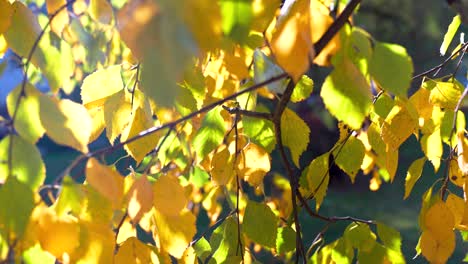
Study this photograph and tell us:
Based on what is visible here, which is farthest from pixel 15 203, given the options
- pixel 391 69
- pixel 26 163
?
pixel 391 69

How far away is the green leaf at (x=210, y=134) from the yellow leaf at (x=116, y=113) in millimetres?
94

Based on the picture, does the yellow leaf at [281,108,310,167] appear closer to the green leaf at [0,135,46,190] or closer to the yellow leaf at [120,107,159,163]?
the yellow leaf at [120,107,159,163]

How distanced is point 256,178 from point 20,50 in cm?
34

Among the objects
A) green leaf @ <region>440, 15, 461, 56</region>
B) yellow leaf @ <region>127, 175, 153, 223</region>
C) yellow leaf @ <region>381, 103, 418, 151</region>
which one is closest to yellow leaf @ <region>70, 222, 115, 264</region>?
yellow leaf @ <region>127, 175, 153, 223</region>

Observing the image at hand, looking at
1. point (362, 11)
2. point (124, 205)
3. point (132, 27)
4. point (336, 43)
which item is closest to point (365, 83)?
point (336, 43)

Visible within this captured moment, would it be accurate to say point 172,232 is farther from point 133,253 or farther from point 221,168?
point 221,168

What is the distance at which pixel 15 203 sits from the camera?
1.59 ft

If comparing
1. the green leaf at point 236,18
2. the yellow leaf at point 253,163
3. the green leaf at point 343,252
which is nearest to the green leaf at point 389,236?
the green leaf at point 343,252

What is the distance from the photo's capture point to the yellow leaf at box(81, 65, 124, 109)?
74 cm

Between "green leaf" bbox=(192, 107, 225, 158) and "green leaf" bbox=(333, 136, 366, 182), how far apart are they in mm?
157

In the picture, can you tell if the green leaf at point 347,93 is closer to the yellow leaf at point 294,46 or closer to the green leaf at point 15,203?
the yellow leaf at point 294,46

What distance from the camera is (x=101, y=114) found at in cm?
79

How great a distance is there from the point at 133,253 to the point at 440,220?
31 cm

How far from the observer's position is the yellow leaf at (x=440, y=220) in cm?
70
